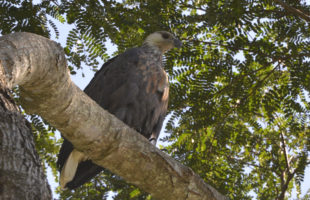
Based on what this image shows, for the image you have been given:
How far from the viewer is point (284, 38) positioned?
3582 millimetres

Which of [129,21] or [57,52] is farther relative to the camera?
[129,21]

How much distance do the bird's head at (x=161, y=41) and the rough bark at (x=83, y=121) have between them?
1.75 m

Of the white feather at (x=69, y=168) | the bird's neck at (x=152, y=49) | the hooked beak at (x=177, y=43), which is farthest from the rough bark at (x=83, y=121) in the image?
the bird's neck at (x=152, y=49)

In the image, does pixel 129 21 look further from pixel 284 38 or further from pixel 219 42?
pixel 284 38

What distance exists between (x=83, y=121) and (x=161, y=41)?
2517mm

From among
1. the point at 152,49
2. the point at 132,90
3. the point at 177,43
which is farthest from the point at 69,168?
the point at 152,49

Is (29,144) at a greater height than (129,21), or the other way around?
(129,21)

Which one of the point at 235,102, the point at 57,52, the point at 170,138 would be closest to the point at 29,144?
the point at 57,52

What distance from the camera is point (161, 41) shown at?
4.44m

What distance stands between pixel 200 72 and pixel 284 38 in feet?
2.81

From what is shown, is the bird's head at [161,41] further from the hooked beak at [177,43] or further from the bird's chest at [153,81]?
the bird's chest at [153,81]

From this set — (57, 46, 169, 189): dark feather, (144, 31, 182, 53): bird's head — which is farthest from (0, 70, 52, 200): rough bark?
(144, 31, 182, 53): bird's head

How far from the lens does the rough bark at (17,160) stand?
1027 millimetres

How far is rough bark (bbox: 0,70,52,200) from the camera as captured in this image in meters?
1.03
